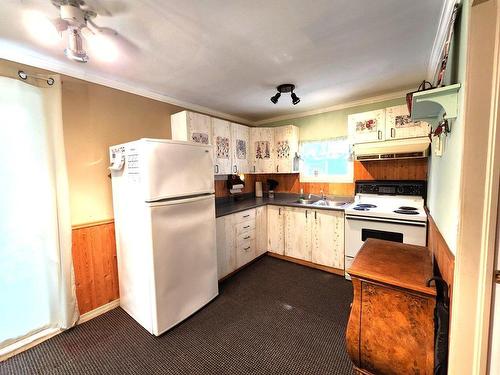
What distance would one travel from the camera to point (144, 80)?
2.32 metres

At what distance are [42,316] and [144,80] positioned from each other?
2449mm

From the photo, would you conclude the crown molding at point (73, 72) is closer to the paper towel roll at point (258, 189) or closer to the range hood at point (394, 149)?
the paper towel roll at point (258, 189)

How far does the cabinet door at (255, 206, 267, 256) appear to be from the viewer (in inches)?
132

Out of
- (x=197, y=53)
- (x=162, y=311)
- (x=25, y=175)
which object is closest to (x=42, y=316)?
(x=162, y=311)

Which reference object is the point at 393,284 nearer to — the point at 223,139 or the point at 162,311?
the point at 162,311

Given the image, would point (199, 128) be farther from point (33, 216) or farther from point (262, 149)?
point (33, 216)

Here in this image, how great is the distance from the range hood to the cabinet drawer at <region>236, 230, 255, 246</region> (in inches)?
72.2

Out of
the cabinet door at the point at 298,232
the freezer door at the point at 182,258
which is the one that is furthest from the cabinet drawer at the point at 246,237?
the freezer door at the point at 182,258

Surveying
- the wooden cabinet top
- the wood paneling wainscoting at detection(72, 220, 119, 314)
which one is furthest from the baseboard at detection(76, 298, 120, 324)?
the wooden cabinet top

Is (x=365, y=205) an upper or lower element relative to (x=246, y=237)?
upper

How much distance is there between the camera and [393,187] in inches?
113

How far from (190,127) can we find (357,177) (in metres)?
2.50

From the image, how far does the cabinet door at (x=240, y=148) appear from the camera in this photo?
3455 mm

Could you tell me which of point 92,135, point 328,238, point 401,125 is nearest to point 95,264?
point 92,135
